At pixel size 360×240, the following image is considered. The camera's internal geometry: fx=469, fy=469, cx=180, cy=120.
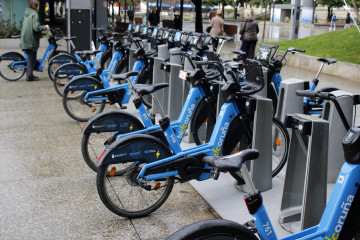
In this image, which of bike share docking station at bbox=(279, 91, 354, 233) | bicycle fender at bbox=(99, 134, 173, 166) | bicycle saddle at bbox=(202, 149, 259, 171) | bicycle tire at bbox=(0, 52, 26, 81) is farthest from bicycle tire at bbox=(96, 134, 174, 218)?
bicycle tire at bbox=(0, 52, 26, 81)

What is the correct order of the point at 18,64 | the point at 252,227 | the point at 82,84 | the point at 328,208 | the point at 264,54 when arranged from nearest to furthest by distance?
1. the point at 252,227
2. the point at 328,208
3. the point at 82,84
4. the point at 264,54
5. the point at 18,64

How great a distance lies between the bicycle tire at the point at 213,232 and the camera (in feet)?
7.33

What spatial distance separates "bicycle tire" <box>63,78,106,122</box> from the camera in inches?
282

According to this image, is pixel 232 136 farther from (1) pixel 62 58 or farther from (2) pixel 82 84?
(1) pixel 62 58

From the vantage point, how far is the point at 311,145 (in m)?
3.51

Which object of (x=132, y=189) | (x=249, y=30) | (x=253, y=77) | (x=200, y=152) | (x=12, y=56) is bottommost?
(x=132, y=189)

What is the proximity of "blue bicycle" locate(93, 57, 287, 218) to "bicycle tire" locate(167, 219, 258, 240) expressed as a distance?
5.77ft

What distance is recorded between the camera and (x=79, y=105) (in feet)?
24.7

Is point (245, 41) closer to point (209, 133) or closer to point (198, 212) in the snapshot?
point (209, 133)

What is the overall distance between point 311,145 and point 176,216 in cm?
141

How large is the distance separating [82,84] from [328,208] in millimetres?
5150

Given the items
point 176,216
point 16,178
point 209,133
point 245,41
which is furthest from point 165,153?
point 245,41

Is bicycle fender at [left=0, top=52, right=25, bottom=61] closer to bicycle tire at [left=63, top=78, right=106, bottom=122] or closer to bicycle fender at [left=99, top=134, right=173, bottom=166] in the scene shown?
bicycle tire at [left=63, top=78, right=106, bottom=122]

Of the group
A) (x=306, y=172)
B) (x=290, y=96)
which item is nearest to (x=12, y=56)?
(x=290, y=96)
